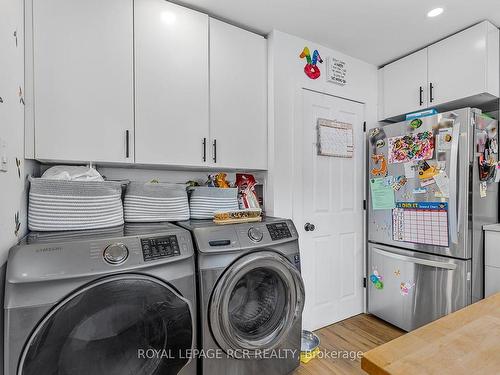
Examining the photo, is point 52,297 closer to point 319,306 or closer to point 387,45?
point 319,306

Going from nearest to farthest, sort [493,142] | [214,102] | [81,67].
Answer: [81,67] → [214,102] → [493,142]

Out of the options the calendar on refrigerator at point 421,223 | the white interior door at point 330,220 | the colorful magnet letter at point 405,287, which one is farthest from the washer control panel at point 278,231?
the colorful magnet letter at point 405,287

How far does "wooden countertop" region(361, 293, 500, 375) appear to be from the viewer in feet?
1.86

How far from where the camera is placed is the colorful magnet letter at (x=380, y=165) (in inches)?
91.5

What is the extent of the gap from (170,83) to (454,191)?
204cm

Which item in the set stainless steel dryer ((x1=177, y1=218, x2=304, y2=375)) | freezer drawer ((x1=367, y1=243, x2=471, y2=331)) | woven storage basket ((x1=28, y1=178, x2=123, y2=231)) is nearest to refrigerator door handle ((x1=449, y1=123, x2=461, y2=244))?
freezer drawer ((x1=367, y1=243, x2=471, y2=331))

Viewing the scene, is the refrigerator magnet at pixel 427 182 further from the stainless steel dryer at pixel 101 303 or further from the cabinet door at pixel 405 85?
the stainless steel dryer at pixel 101 303

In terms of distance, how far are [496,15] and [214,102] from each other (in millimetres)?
2040

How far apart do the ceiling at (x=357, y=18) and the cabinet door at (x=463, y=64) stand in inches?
3.1

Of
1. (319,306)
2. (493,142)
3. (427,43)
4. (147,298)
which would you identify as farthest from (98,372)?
(427,43)

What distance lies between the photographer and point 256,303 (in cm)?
161

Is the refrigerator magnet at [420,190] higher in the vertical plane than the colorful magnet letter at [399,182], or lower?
lower

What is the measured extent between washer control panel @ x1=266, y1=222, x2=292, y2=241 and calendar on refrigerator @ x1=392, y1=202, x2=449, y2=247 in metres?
1.11

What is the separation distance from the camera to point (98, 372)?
1.09 meters
